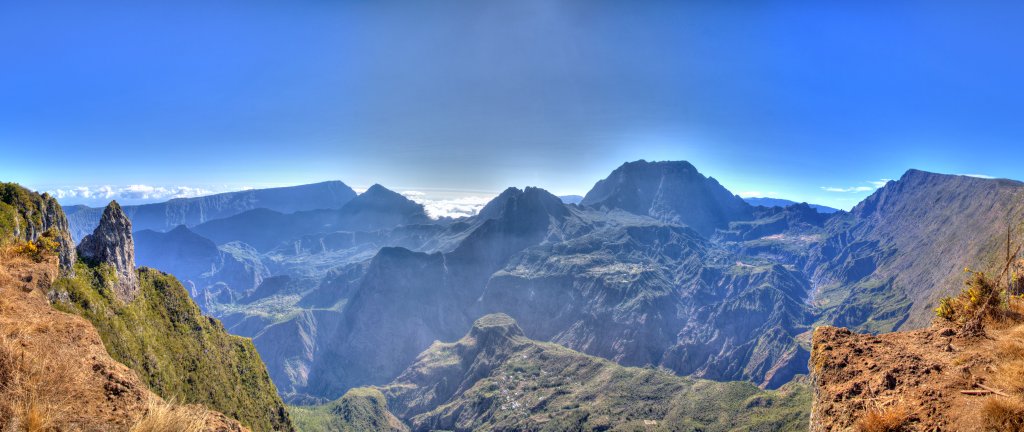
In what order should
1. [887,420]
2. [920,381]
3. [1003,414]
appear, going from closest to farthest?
[1003,414] → [887,420] → [920,381]

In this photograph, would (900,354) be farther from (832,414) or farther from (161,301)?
(161,301)

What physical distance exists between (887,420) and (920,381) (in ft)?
6.86

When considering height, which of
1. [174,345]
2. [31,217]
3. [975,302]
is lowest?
[174,345]

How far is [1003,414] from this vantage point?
8.17m

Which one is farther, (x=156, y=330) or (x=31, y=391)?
(x=156, y=330)

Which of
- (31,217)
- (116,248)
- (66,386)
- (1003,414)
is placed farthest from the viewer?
(116,248)

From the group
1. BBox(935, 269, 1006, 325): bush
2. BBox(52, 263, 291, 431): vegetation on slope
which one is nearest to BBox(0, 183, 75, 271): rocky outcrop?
BBox(52, 263, 291, 431): vegetation on slope

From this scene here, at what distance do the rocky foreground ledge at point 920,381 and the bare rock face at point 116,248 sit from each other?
9728 cm

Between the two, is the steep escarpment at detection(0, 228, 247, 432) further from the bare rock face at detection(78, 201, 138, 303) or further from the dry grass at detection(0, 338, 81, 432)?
the bare rock face at detection(78, 201, 138, 303)

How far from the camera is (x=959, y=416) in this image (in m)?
8.80

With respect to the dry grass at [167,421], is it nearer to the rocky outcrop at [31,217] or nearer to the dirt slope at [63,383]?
the dirt slope at [63,383]

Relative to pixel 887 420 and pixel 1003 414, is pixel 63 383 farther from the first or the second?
pixel 1003 414

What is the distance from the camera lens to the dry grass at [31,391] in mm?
7469

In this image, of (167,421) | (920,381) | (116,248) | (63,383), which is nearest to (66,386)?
(63,383)
